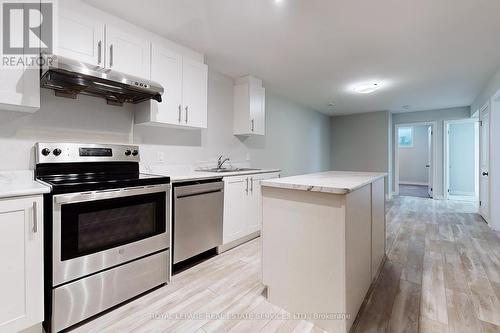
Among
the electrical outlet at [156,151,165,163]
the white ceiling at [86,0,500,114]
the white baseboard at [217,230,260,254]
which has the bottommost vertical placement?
the white baseboard at [217,230,260,254]

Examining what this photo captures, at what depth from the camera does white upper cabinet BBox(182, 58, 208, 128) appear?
2.69 metres

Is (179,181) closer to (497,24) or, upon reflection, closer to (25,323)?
(25,323)

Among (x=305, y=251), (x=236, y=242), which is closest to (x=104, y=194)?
(x=305, y=251)

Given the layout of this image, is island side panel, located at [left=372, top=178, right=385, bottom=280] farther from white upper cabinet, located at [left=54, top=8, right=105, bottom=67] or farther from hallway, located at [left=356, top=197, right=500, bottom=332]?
white upper cabinet, located at [left=54, top=8, right=105, bottom=67]

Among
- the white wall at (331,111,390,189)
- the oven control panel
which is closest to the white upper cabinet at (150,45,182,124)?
the oven control panel

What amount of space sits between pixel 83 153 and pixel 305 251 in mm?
2015

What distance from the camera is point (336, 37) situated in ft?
8.34

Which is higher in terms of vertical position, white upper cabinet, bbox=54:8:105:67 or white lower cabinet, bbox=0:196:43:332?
white upper cabinet, bbox=54:8:105:67

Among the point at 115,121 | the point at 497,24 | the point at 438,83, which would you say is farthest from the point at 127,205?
the point at 438,83

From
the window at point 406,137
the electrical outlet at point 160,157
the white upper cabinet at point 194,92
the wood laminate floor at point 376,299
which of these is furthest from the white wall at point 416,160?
the electrical outlet at point 160,157

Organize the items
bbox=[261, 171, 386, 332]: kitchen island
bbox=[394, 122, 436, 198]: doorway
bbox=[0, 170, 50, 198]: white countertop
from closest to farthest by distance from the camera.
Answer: bbox=[0, 170, 50, 198]: white countertop → bbox=[261, 171, 386, 332]: kitchen island → bbox=[394, 122, 436, 198]: doorway

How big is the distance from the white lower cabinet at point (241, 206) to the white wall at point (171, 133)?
2.35 ft

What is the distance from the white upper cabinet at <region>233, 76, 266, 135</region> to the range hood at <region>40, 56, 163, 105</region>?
5.38 feet

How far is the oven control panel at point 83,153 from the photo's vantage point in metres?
1.89
